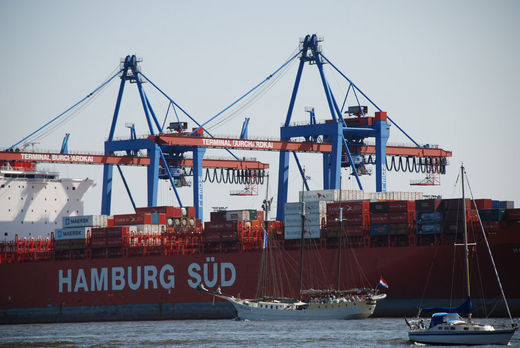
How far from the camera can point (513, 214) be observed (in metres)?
58.4

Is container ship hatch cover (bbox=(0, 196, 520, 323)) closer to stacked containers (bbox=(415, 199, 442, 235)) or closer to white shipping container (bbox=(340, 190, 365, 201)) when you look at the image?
stacked containers (bbox=(415, 199, 442, 235))

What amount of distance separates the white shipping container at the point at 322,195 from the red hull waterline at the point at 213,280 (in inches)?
148

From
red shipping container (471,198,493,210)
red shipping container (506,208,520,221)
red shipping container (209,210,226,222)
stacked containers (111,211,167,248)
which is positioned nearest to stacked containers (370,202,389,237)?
red shipping container (471,198,493,210)

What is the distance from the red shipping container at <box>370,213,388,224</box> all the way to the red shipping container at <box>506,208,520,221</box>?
7.13 m

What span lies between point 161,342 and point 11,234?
3434 centimetres

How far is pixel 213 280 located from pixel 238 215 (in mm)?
4870

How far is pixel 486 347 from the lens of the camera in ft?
142

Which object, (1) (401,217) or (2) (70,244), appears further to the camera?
(2) (70,244)

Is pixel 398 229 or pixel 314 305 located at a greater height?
pixel 398 229

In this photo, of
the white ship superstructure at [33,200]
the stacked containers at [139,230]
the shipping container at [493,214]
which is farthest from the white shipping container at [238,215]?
the white ship superstructure at [33,200]

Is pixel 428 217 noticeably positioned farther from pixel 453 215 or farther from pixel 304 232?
pixel 304 232

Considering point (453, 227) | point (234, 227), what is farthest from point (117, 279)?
point (453, 227)

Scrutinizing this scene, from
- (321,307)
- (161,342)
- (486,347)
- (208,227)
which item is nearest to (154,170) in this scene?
(208,227)

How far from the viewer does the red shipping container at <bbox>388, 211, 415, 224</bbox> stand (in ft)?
199
